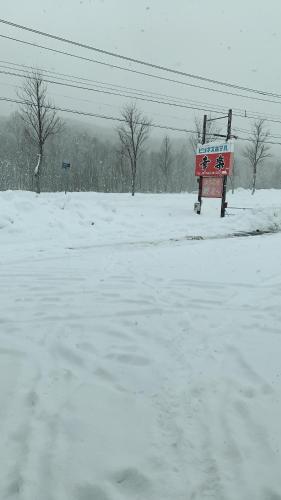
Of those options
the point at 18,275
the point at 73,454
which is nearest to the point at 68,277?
the point at 18,275

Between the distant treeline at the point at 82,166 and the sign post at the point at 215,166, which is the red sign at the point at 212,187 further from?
the distant treeline at the point at 82,166

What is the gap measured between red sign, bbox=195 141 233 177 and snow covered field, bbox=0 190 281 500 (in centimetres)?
1257

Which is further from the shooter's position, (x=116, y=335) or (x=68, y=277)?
(x=68, y=277)

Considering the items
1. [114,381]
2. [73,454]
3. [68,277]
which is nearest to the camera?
[73,454]

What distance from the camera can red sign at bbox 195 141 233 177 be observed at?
65.1 feet

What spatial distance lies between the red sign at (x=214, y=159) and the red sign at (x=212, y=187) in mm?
327

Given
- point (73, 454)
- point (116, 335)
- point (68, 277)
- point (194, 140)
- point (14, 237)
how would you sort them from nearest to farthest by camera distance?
point (73, 454), point (116, 335), point (68, 277), point (14, 237), point (194, 140)

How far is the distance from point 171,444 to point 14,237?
10696 millimetres

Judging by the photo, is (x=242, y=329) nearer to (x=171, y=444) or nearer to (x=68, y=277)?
(x=171, y=444)

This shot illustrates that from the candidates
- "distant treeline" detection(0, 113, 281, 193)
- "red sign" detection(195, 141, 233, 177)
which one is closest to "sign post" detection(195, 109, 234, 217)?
"red sign" detection(195, 141, 233, 177)

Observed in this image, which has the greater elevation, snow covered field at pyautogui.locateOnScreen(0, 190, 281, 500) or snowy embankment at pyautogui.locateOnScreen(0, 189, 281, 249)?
snowy embankment at pyautogui.locateOnScreen(0, 189, 281, 249)

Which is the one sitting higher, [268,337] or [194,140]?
[194,140]

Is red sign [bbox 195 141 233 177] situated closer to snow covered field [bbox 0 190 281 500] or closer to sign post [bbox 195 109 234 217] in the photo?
sign post [bbox 195 109 234 217]

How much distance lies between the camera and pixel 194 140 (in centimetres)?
4881
